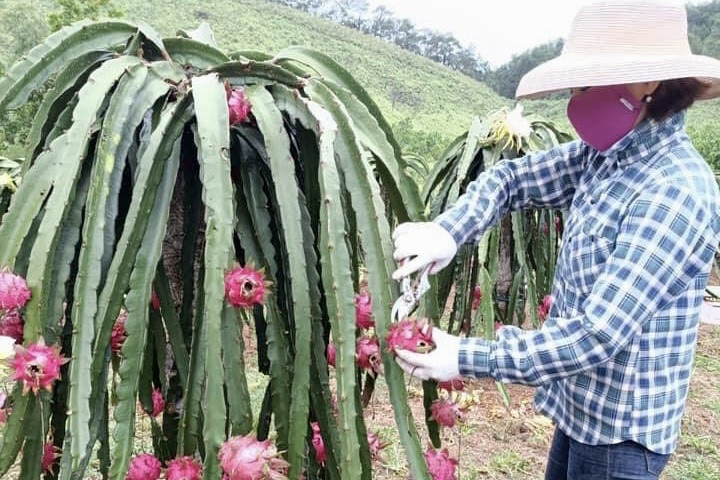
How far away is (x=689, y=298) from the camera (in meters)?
1.19

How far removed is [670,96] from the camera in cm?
120

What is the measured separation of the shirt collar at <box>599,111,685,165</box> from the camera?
1179 millimetres

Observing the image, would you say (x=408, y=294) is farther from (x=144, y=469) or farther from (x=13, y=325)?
(x=13, y=325)

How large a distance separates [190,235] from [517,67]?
33.9 m

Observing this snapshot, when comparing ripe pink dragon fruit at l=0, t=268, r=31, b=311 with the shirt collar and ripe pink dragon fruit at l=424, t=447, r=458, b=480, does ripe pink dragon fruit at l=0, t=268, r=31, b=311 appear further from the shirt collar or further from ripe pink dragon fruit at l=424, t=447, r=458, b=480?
the shirt collar

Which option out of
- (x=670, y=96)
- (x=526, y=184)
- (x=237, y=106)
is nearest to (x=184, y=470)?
(x=237, y=106)

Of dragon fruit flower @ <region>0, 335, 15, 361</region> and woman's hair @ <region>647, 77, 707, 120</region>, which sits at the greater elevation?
woman's hair @ <region>647, 77, 707, 120</region>

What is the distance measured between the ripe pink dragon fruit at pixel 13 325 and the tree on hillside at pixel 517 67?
3069cm

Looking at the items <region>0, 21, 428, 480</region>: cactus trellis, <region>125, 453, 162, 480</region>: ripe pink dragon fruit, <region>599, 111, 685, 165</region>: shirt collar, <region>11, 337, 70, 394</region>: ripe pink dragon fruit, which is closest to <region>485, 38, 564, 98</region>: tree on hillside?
<region>599, 111, 685, 165</region>: shirt collar

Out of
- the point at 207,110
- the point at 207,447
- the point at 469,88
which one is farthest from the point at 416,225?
the point at 469,88

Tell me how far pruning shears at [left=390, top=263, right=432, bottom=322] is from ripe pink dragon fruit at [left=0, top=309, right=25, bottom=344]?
0.58m

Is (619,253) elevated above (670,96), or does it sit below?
below

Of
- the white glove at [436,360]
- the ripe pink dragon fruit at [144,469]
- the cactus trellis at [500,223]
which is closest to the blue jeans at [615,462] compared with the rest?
the white glove at [436,360]

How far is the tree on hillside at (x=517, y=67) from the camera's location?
31566mm
